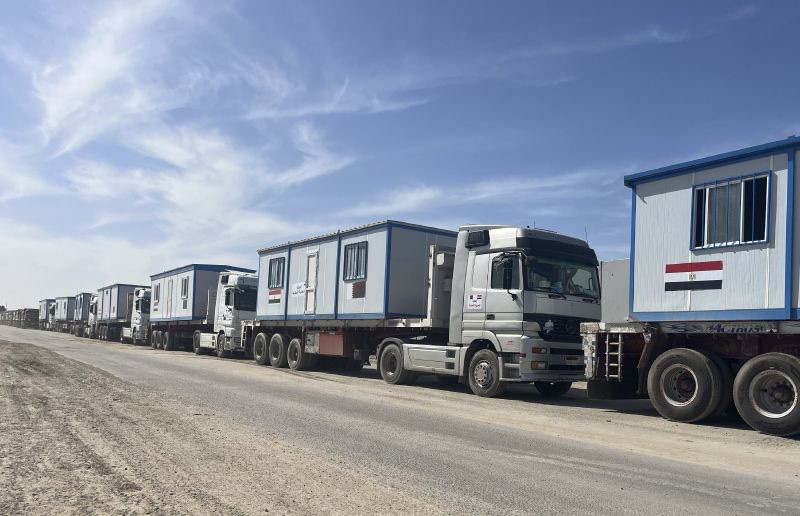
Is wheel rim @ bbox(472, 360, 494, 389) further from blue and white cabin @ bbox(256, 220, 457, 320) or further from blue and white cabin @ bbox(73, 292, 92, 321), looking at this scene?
blue and white cabin @ bbox(73, 292, 92, 321)

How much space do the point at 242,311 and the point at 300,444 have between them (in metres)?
20.3

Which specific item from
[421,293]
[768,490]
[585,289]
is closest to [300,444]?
[768,490]

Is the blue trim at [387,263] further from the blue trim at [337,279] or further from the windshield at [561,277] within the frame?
the windshield at [561,277]

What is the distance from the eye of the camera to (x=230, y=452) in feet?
24.5

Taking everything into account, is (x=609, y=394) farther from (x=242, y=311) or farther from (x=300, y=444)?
(x=242, y=311)

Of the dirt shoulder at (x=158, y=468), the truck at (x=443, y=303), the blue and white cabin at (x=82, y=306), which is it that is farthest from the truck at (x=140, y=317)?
the dirt shoulder at (x=158, y=468)

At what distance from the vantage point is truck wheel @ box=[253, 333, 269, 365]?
78.8ft

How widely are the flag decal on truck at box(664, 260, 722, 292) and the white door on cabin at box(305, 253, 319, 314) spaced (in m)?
11.9

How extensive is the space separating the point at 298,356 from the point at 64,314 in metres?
59.7

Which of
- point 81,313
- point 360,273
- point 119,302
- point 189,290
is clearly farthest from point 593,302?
point 81,313

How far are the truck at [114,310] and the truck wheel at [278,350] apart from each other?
25.5 meters

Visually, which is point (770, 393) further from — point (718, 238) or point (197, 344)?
point (197, 344)

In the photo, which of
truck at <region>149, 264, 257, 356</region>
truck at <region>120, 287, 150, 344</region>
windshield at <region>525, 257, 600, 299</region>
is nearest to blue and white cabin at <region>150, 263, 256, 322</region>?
truck at <region>149, 264, 257, 356</region>

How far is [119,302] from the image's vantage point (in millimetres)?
49156
